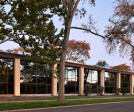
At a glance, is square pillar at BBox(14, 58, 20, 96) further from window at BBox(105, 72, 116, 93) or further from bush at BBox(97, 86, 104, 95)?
window at BBox(105, 72, 116, 93)

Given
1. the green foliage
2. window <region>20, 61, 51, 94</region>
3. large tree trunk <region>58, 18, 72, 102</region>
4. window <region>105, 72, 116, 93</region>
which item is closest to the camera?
the green foliage

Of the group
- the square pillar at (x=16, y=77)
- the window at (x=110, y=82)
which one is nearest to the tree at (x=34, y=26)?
the square pillar at (x=16, y=77)

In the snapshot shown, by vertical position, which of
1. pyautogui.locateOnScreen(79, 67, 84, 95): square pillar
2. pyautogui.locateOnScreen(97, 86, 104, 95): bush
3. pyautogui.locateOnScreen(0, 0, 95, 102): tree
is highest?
pyautogui.locateOnScreen(0, 0, 95, 102): tree

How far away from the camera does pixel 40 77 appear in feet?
99.8

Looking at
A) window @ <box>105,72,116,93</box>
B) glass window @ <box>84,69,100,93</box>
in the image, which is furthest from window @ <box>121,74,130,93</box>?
glass window @ <box>84,69,100,93</box>

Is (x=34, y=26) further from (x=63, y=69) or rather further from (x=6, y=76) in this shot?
(x=6, y=76)

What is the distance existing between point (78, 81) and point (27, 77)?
11.2m

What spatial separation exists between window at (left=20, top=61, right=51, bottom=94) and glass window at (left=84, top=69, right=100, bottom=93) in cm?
963

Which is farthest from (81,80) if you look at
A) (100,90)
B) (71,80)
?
(100,90)

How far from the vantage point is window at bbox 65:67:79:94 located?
35.6 meters

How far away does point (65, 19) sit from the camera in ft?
72.1

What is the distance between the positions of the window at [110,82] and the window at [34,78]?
1668 centimetres

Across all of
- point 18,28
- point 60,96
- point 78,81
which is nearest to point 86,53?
point 78,81

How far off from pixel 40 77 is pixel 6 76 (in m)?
5.65
